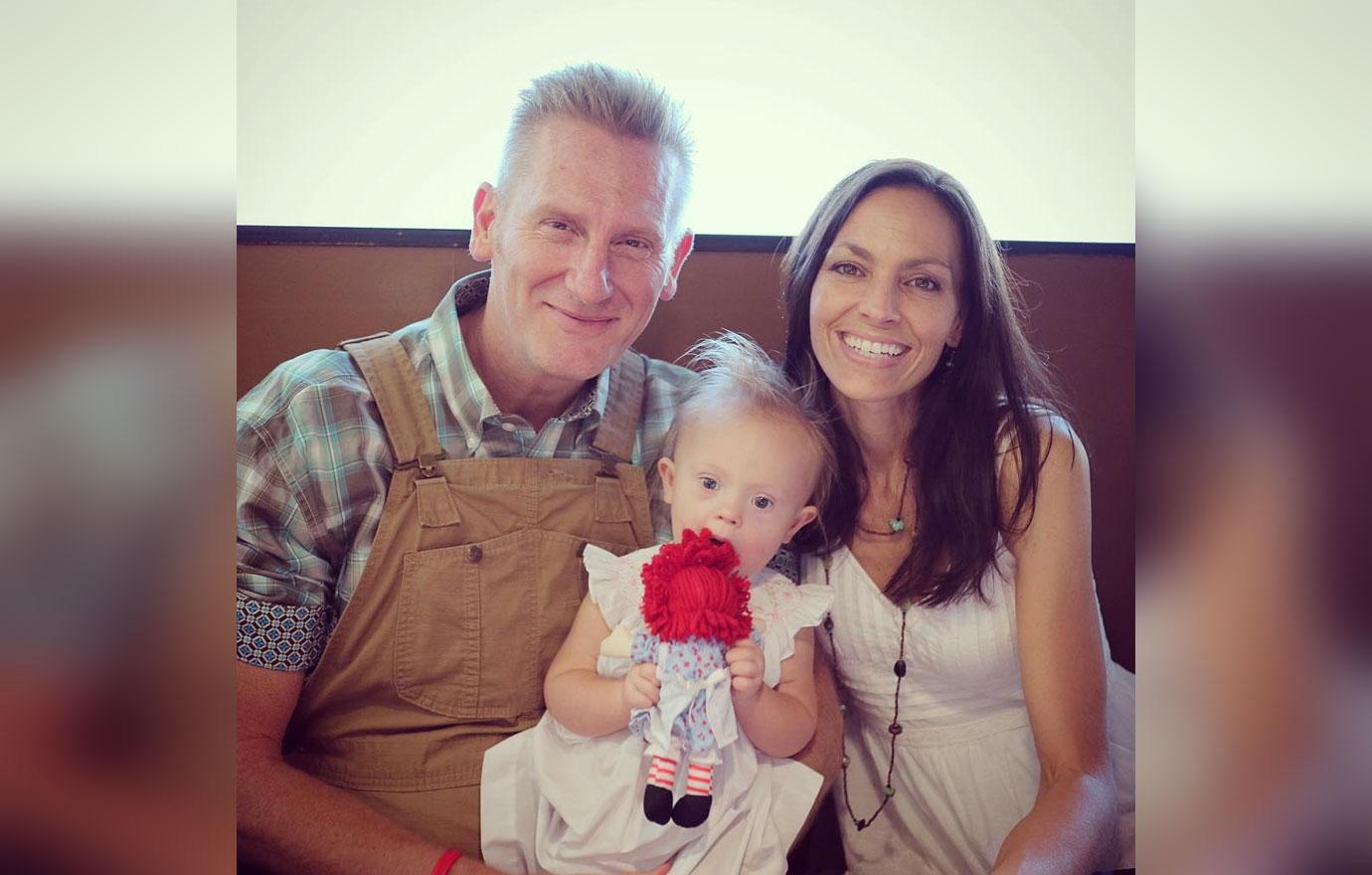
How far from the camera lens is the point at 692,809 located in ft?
4.10

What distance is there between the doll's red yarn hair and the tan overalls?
0.57ft

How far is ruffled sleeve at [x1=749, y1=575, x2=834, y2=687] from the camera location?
135 cm

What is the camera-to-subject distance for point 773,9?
1565 mm

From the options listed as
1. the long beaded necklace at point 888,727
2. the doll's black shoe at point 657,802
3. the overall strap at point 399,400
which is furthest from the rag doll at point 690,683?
the overall strap at point 399,400

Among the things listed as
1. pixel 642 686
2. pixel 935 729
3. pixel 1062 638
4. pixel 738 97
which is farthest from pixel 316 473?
pixel 1062 638

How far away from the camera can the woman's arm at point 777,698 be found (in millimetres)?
1273

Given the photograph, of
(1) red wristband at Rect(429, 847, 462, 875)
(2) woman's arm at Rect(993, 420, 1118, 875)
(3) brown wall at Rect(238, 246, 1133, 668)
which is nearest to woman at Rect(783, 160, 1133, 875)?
(2) woman's arm at Rect(993, 420, 1118, 875)

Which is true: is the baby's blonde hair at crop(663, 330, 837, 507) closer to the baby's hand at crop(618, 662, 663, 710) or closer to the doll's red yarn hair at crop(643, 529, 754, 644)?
the doll's red yarn hair at crop(643, 529, 754, 644)

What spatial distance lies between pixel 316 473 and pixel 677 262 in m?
0.59

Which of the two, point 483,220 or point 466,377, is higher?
point 483,220

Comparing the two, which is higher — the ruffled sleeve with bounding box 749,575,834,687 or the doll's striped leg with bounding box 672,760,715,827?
the ruffled sleeve with bounding box 749,575,834,687

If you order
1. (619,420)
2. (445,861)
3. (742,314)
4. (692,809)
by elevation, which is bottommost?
(445,861)

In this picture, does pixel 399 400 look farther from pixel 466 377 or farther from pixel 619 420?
pixel 619 420
